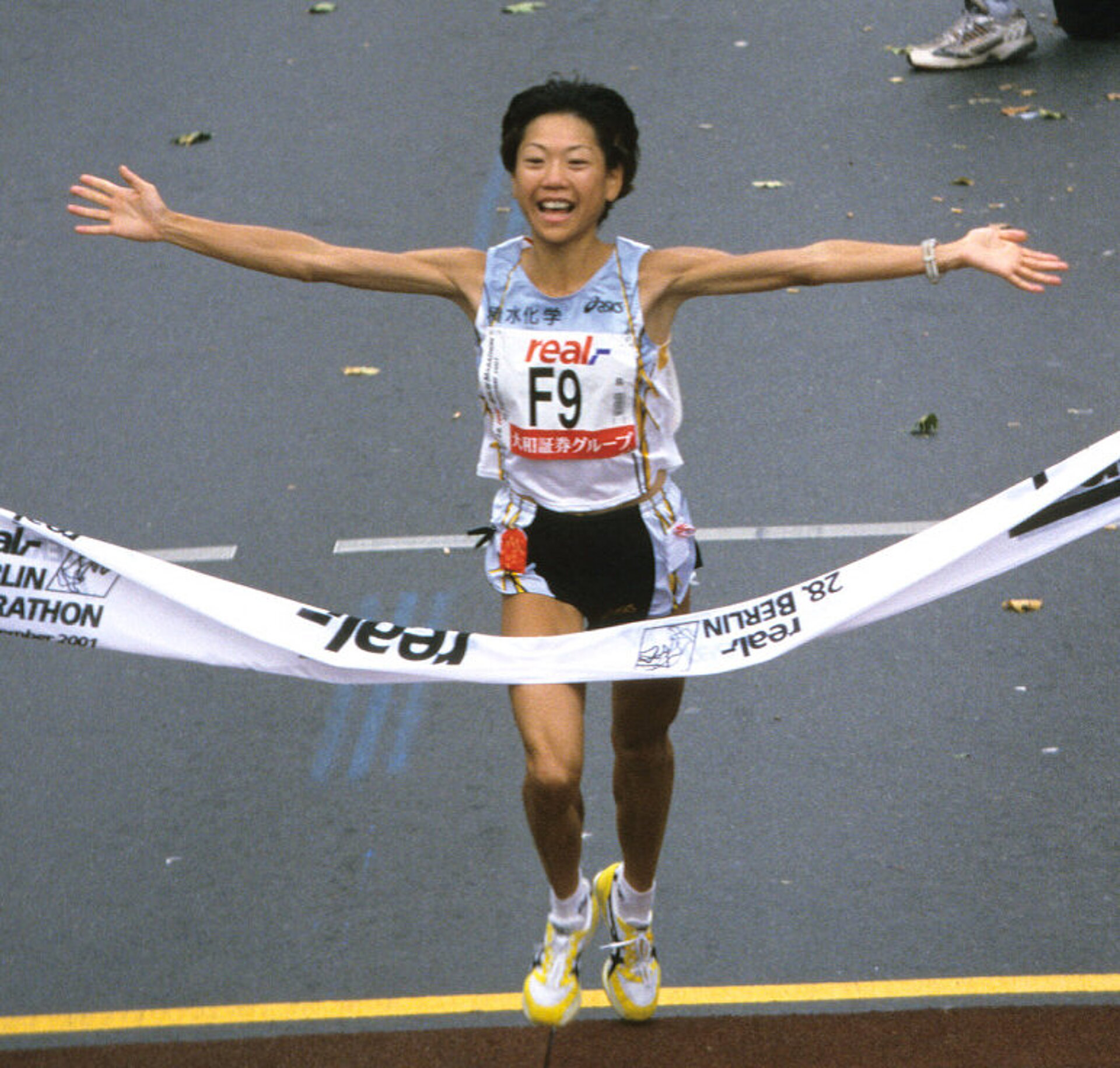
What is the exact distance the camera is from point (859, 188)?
420 inches

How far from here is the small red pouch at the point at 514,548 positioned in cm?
459

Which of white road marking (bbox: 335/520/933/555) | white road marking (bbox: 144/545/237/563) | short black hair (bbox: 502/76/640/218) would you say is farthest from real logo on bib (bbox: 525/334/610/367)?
white road marking (bbox: 144/545/237/563)

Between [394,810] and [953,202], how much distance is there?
604 centimetres

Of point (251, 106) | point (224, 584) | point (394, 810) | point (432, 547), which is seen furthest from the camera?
point (251, 106)

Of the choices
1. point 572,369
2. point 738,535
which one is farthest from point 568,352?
point 738,535

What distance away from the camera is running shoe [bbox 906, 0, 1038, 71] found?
1195 cm

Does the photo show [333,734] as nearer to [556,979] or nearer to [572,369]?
[556,979]

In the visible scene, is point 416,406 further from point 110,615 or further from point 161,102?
point 161,102

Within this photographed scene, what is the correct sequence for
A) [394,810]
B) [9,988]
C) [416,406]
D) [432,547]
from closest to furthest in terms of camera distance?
[9,988]
[394,810]
[432,547]
[416,406]

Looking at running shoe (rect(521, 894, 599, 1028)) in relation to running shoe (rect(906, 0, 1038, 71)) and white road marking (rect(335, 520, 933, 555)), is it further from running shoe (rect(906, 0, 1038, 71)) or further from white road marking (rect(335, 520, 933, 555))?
running shoe (rect(906, 0, 1038, 71))

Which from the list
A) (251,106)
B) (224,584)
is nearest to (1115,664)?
(224,584)

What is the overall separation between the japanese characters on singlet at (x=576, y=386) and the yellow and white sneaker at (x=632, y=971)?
1334mm

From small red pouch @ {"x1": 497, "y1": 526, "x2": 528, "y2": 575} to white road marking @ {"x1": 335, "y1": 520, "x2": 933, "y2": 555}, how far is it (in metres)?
2.82

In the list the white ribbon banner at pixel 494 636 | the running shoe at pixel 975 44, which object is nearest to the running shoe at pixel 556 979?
the white ribbon banner at pixel 494 636
